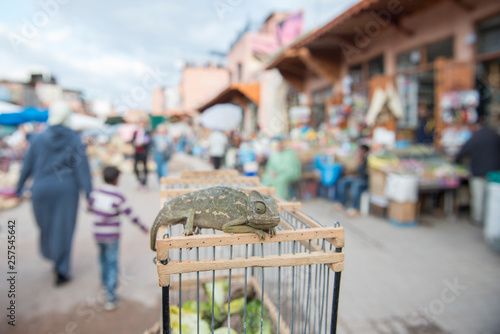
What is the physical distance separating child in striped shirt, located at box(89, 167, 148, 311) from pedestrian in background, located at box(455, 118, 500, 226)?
4929mm

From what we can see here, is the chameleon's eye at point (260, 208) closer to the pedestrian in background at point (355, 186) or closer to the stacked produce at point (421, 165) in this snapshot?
the stacked produce at point (421, 165)

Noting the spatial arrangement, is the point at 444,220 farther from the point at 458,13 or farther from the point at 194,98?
the point at 194,98

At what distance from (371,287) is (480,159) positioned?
123 inches

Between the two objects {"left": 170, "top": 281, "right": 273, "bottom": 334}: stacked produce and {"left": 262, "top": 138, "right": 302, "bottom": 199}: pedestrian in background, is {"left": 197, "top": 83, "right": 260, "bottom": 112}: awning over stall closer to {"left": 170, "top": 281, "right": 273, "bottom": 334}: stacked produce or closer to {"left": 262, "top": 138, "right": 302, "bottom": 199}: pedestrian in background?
{"left": 262, "top": 138, "right": 302, "bottom": 199}: pedestrian in background

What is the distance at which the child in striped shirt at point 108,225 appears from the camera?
9.27 ft

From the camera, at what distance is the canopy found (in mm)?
7406

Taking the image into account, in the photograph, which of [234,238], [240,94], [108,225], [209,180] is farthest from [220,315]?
[240,94]

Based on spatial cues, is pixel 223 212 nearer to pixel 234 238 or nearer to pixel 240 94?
pixel 234 238

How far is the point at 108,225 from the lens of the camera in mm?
2836

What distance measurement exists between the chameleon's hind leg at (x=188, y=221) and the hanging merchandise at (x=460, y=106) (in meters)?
5.42

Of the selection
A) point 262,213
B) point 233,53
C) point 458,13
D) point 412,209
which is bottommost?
point 412,209

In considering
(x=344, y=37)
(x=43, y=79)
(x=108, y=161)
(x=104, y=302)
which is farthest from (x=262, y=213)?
(x=43, y=79)

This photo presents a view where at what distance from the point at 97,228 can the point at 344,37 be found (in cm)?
691

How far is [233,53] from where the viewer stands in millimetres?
19125
